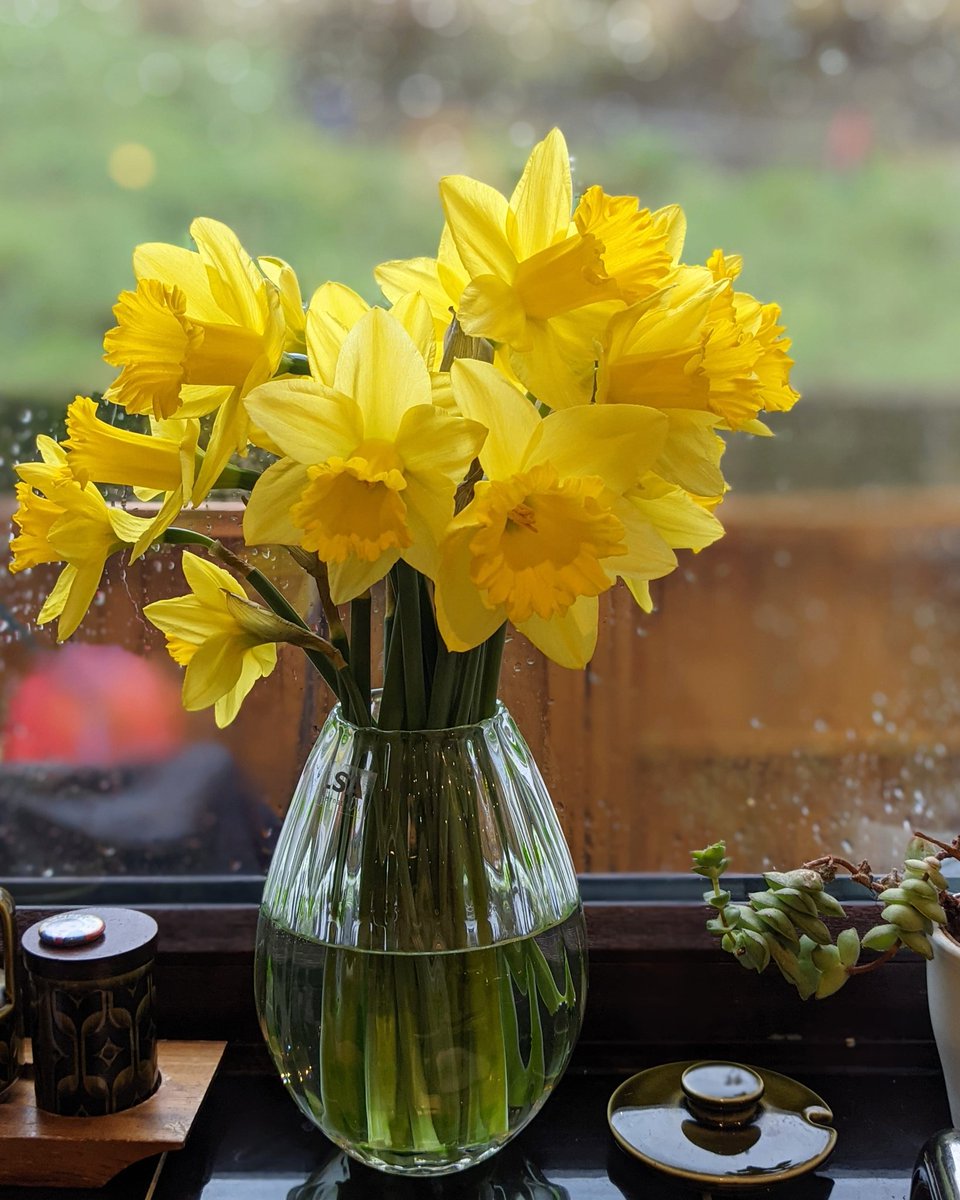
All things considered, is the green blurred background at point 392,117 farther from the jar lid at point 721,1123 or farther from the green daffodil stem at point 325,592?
the jar lid at point 721,1123

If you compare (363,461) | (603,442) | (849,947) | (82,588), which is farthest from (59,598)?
(849,947)

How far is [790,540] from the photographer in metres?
1.26

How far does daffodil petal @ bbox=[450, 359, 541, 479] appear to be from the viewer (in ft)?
2.24

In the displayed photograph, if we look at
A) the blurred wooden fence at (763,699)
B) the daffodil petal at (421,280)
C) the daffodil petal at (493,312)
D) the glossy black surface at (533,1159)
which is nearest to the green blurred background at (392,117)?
the blurred wooden fence at (763,699)

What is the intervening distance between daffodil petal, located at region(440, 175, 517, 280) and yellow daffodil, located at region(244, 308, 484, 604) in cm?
7

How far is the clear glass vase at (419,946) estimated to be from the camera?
0.79 m

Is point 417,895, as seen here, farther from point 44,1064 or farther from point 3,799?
point 3,799

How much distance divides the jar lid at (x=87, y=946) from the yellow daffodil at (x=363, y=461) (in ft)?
1.23

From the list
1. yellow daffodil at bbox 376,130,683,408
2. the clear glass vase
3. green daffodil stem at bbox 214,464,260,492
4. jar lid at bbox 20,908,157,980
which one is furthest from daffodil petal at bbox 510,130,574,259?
jar lid at bbox 20,908,157,980

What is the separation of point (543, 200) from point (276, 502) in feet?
0.76

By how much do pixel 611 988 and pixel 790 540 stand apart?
484 millimetres

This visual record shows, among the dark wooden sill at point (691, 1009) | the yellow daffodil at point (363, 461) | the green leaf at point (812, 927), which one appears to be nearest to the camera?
the yellow daffodil at point (363, 461)

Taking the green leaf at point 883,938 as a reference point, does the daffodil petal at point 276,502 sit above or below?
above

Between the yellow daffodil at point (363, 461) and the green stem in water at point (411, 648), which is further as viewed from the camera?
the green stem in water at point (411, 648)
